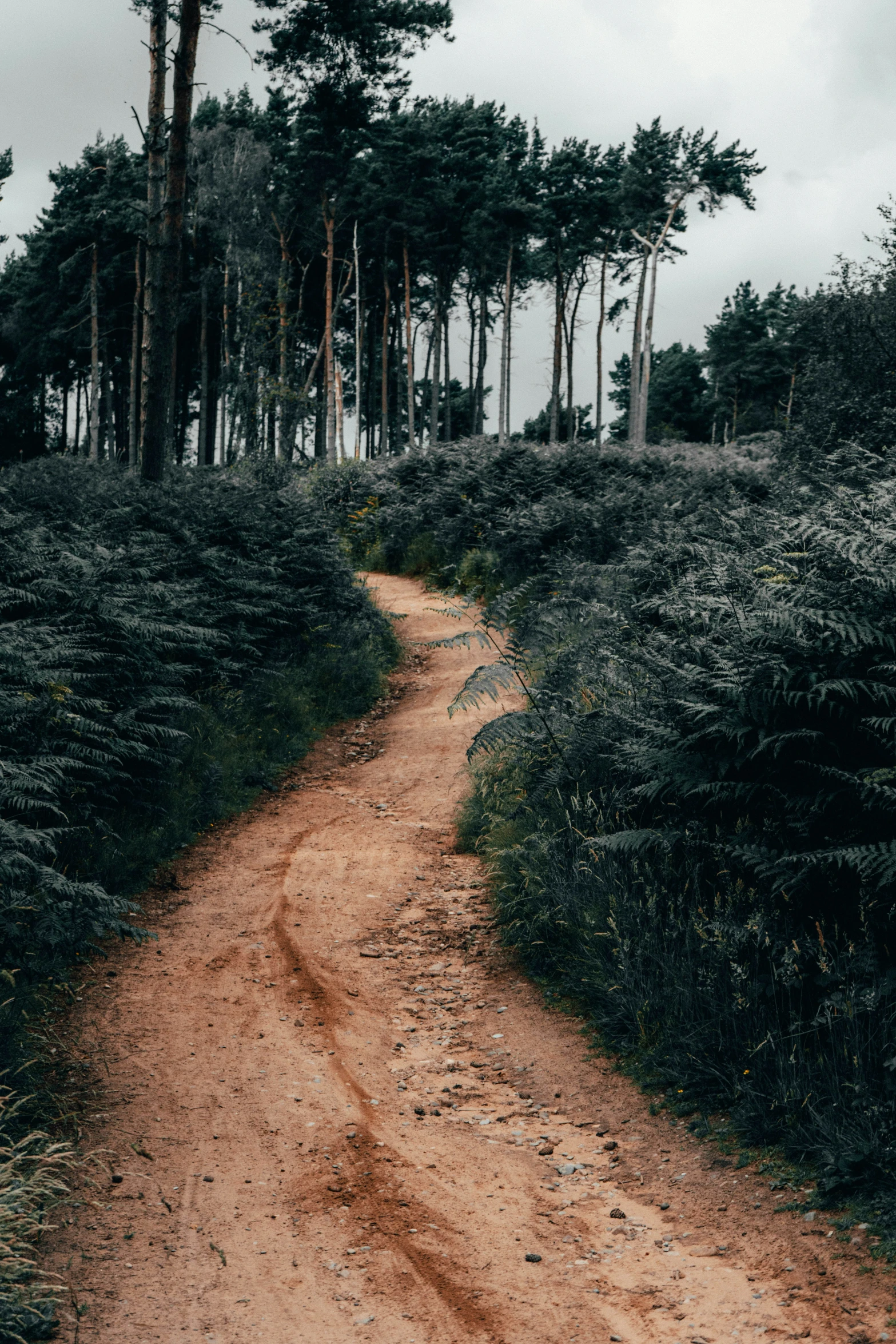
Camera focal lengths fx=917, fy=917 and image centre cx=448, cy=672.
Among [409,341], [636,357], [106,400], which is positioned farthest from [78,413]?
[636,357]

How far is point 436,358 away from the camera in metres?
44.3

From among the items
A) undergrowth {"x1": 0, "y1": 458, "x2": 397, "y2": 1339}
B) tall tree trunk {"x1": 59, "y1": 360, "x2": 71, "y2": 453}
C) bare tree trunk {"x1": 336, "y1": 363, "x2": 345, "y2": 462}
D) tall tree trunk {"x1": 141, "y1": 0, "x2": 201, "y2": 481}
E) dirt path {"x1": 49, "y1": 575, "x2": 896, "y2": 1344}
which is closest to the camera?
dirt path {"x1": 49, "y1": 575, "x2": 896, "y2": 1344}

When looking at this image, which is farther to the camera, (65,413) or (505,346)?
(65,413)

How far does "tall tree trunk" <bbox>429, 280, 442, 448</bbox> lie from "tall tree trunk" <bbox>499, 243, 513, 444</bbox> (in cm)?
290

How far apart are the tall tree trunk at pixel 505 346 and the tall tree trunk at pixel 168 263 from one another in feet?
87.4

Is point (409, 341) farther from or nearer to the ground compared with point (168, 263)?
farther from the ground

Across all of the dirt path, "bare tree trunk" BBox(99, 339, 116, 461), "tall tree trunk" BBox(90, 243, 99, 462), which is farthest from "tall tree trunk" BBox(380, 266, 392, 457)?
the dirt path

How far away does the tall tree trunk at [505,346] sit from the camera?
4003 cm

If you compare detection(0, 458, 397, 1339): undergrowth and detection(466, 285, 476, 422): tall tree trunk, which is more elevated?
detection(466, 285, 476, 422): tall tree trunk

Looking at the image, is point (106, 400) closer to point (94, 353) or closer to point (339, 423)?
point (94, 353)

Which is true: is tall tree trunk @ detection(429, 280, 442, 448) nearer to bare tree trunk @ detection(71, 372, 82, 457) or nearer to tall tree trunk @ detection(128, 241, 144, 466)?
tall tree trunk @ detection(128, 241, 144, 466)

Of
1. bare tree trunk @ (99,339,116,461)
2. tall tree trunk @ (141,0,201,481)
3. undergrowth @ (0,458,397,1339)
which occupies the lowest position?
undergrowth @ (0,458,397,1339)

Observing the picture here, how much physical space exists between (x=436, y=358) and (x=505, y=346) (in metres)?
4.65

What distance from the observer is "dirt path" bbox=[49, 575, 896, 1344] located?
317cm
